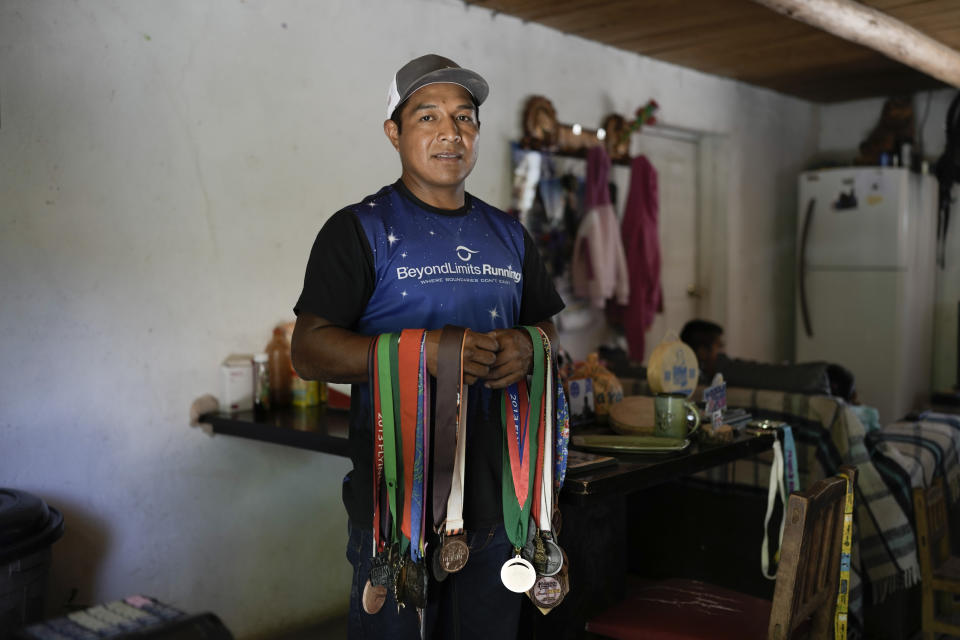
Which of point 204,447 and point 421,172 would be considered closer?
point 421,172

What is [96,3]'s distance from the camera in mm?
2492

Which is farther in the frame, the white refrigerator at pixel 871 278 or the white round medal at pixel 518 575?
the white refrigerator at pixel 871 278

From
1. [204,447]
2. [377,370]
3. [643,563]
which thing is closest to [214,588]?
[204,447]

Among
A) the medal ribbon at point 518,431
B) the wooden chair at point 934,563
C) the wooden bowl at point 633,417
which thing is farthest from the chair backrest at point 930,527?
the medal ribbon at point 518,431

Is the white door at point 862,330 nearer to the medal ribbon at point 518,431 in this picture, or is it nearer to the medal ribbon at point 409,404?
the medal ribbon at point 518,431

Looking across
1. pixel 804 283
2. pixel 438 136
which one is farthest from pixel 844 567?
pixel 804 283

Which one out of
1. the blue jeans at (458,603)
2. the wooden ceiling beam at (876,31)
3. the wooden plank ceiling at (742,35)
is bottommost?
the blue jeans at (458,603)

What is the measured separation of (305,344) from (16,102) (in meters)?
1.44

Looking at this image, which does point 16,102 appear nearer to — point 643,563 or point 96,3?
point 96,3

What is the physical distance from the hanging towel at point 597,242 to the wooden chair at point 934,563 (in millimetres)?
1846

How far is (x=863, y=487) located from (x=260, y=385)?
198cm

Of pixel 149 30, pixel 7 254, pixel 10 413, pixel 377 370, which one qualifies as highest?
pixel 149 30

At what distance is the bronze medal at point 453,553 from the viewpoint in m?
1.49

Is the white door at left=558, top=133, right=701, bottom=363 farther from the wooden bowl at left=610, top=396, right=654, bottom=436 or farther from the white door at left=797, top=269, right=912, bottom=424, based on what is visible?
the wooden bowl at left=610, top=396, right=654, bottom=436
